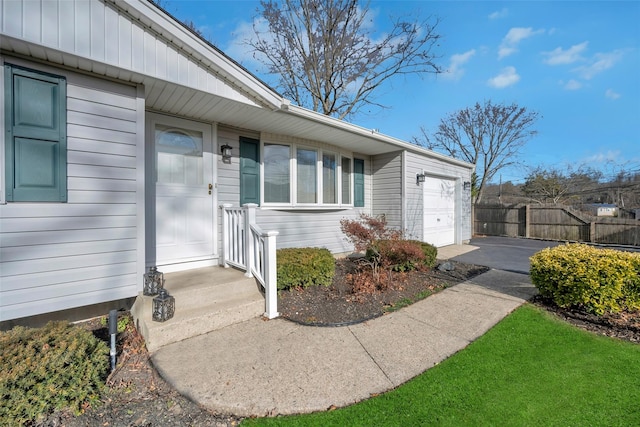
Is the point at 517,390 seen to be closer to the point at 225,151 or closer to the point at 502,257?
the point at 225,151

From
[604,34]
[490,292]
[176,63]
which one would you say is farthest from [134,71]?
[604,34]

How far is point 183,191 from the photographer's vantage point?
14.1ft

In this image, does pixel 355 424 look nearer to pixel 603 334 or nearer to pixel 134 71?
pixel 603 334

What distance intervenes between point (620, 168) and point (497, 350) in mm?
21047

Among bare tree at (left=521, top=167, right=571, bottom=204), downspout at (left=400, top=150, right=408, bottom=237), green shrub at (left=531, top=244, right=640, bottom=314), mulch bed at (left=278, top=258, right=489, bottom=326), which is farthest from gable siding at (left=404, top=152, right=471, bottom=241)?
bare tree at (left=521, top=167, right=571, bottom=204)

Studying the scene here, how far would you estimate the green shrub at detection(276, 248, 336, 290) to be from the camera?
13.4 feet

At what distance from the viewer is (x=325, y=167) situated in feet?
20.9

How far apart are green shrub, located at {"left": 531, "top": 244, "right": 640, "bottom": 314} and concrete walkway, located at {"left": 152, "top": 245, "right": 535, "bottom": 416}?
1.90 ft

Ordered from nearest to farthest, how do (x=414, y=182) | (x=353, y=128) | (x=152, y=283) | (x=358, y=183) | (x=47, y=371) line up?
(x=47, y=371), (x=152, y=283), (x=353, y=128), (x=358, y=183), (x=414, y=182)

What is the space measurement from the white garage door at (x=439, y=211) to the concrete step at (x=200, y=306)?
575 centimetres

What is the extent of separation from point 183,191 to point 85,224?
1452 mm

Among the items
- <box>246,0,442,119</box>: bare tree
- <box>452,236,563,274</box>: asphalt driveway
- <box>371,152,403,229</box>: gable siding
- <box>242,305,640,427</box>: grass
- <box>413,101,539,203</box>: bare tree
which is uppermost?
<box>246,0,442,119</box>: bare tree

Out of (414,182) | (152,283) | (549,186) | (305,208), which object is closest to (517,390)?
(152,283)

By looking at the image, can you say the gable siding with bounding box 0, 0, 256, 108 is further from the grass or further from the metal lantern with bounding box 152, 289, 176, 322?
the grass
